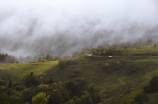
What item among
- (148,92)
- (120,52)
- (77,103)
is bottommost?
(77,103)

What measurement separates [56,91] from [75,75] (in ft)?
141

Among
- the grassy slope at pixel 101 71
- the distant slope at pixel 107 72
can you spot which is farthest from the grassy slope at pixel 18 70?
the distant slope at pixel 107 72

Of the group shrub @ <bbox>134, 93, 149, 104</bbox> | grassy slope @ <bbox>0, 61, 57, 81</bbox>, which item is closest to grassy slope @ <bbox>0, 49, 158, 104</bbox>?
grassy slope @ <bbox>0, 61, 57, 81</bbox>

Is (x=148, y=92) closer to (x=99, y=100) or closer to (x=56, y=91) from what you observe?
(x=99, y=100)

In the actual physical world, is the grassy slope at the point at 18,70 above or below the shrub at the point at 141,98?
above

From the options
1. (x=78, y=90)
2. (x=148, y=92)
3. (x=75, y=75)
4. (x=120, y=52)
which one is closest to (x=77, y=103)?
(x=78, y=90)

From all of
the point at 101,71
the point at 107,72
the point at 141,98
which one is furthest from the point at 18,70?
the point at 141,98

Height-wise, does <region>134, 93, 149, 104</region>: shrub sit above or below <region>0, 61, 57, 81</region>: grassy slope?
below

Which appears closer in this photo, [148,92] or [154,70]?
[148,92]

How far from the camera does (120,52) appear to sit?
163 metres

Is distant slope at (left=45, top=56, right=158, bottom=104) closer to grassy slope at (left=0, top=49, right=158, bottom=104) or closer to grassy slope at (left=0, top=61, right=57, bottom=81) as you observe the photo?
grassy slope at (left=0, top=49, right=158, bottom=104)

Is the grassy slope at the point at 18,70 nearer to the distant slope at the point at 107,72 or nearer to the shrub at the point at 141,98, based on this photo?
the distant slope at the point at 107,72

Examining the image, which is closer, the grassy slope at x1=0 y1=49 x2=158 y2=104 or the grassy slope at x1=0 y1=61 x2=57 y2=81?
the grassy slope at x1=0 y1=49 x2=158 y2=104

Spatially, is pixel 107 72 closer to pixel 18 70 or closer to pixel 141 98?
pixel 141 98
